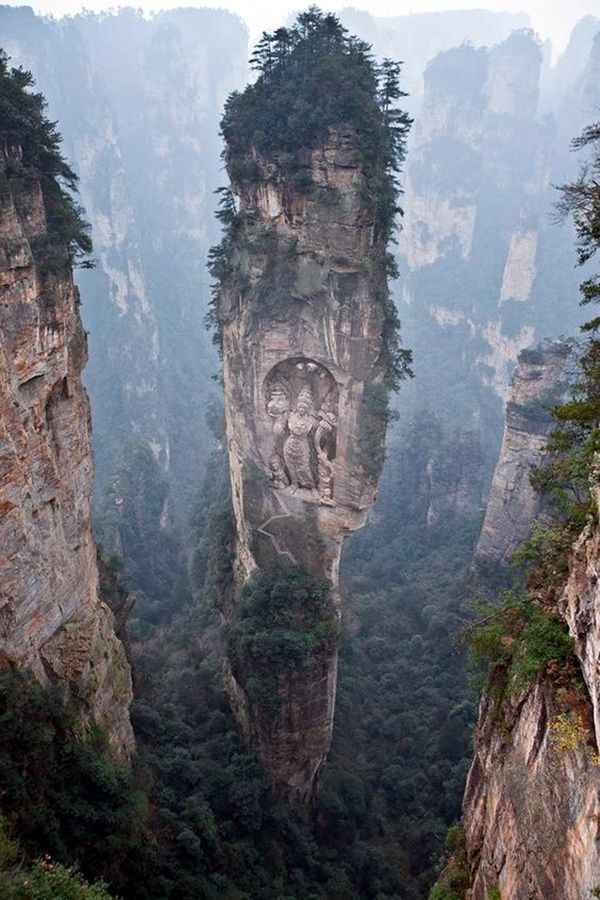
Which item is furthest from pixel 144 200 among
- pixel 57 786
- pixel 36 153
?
pixel 57 786

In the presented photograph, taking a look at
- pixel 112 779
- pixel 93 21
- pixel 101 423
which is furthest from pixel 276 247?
pixel 93 21

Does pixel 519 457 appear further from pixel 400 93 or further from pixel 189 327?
pixel 189 327

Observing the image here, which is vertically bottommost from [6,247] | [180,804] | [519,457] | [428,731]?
[428,731]

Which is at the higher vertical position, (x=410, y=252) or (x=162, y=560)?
(x=410, y=252)

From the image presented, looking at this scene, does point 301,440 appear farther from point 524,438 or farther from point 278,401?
point 524,438

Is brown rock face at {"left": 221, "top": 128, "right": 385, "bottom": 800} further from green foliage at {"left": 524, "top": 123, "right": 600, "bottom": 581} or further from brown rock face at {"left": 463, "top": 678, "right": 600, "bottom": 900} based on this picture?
brown rock face at {"left": 463, "top": 678, "right": 600, "bottom": 900}

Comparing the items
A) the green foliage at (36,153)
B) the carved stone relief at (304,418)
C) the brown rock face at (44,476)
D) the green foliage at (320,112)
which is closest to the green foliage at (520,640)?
the brown rock face at (44,476)
